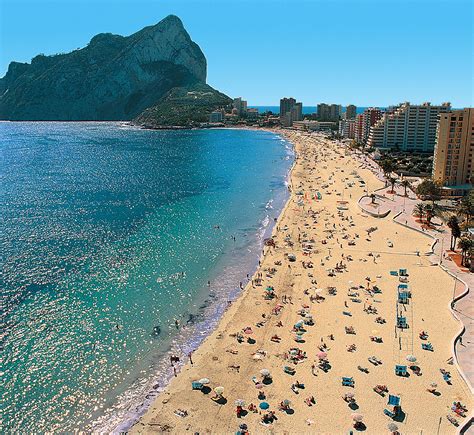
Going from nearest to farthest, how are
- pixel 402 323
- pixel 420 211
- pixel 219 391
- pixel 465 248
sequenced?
pixel 219 391 → pixel 402 323 → pixel 465 248 → pixel 420 211

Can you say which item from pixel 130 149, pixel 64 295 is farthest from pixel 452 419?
pixel 130 149


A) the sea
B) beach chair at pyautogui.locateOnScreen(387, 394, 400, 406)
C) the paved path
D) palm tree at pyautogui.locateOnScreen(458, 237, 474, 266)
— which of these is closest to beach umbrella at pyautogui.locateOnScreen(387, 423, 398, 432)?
beach chair at pyautogui.locateOnScreen(387, 394, 400, 406)

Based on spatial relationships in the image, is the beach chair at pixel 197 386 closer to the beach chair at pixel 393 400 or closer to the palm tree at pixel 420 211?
the beach chair at pixel 393 400

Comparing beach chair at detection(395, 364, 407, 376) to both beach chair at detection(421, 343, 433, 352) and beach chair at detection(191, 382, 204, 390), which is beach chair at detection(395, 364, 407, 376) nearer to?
beach chair at detection(421, 343, 433, 352)

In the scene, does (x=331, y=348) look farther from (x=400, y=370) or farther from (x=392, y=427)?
(x=392, y=427)

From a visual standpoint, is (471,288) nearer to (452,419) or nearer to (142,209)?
(452,419)

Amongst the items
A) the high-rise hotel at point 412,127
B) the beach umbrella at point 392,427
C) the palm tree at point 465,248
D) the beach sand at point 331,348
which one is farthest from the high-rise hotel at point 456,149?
the beach umbrella at point 392,427

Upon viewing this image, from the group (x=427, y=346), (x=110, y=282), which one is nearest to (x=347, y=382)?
(x=427, y=346)

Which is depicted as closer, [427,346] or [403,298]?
[427,346]
